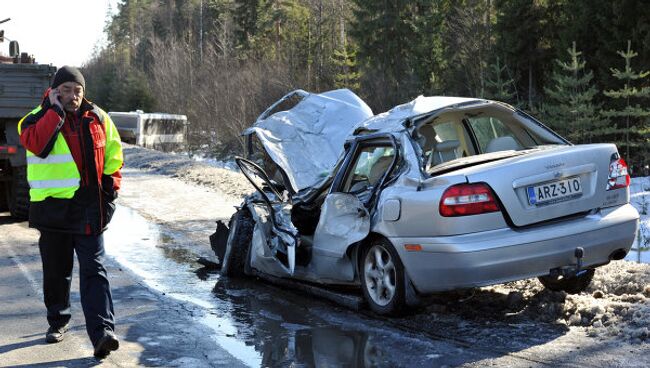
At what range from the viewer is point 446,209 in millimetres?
5156

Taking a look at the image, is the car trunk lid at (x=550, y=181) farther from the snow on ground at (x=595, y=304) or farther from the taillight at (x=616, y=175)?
the snow on ground at (x=595, y=304)

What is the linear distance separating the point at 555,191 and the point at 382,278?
1.37 metres

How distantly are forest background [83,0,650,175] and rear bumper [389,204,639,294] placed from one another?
524 inches

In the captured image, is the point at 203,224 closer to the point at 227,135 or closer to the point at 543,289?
the point at 543,289

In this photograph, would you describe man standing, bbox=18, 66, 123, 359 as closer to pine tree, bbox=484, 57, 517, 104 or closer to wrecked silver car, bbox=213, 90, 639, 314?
wrecked silver car, bbox=213, 90, 639, 314

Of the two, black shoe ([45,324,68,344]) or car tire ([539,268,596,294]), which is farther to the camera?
car tire ([539,268,596,294])

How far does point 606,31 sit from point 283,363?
63.9 ft

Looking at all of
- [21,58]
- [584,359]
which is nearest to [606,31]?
[21,58]

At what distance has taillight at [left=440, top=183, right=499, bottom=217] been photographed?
5.14 meters

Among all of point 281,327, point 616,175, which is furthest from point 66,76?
point 616,175

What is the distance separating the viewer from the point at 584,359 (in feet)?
15.2

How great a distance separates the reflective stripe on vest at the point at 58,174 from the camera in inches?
194

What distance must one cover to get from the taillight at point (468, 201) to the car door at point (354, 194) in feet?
2.48

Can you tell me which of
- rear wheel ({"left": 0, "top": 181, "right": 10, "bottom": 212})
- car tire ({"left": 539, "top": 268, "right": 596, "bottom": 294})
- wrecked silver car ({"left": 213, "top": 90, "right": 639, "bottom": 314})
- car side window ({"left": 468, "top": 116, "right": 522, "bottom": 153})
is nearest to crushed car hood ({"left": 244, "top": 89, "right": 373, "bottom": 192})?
wrecked silver car ({"left": 213, "top": 90, "right": 639, "bottom": 314})
